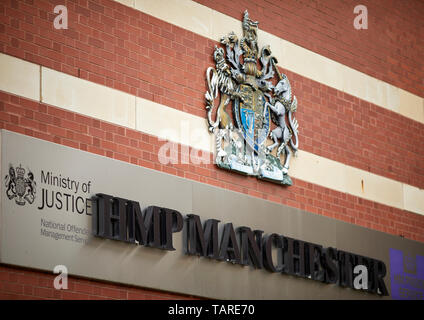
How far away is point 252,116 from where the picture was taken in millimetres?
13070

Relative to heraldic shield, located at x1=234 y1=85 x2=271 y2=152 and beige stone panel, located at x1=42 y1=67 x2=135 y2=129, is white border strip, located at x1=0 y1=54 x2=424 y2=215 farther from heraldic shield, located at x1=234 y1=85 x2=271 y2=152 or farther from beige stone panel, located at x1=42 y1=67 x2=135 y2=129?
heraldic shield, located at x1=234 y1=85 x2=271 y2=152

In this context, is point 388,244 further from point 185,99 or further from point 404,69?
point 185,99

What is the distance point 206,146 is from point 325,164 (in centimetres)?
242

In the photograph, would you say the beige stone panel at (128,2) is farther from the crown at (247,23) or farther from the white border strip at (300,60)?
the crown at (247,23)

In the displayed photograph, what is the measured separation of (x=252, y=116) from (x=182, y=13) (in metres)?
1.68

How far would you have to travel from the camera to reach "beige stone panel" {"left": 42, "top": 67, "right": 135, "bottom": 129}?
429 inches

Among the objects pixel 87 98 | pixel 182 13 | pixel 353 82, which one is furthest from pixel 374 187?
pixel 87 98

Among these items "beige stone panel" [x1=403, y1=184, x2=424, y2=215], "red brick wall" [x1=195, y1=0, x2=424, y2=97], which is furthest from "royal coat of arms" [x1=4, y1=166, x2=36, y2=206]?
"beige stone panel" [x1=403, y1=184, x2=424, y2=215]

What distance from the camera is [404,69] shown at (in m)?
16.1

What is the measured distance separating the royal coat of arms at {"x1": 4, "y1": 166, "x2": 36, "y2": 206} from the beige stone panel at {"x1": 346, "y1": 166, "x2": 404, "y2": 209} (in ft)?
18.5

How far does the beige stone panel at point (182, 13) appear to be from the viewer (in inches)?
484

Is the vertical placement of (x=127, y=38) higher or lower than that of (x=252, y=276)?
higher

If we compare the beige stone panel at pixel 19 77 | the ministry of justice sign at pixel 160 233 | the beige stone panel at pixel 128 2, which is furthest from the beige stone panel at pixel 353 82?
A: the beige stone panel at pixel 19 77

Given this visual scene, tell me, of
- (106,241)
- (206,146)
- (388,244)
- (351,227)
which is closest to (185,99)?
(206,146)
